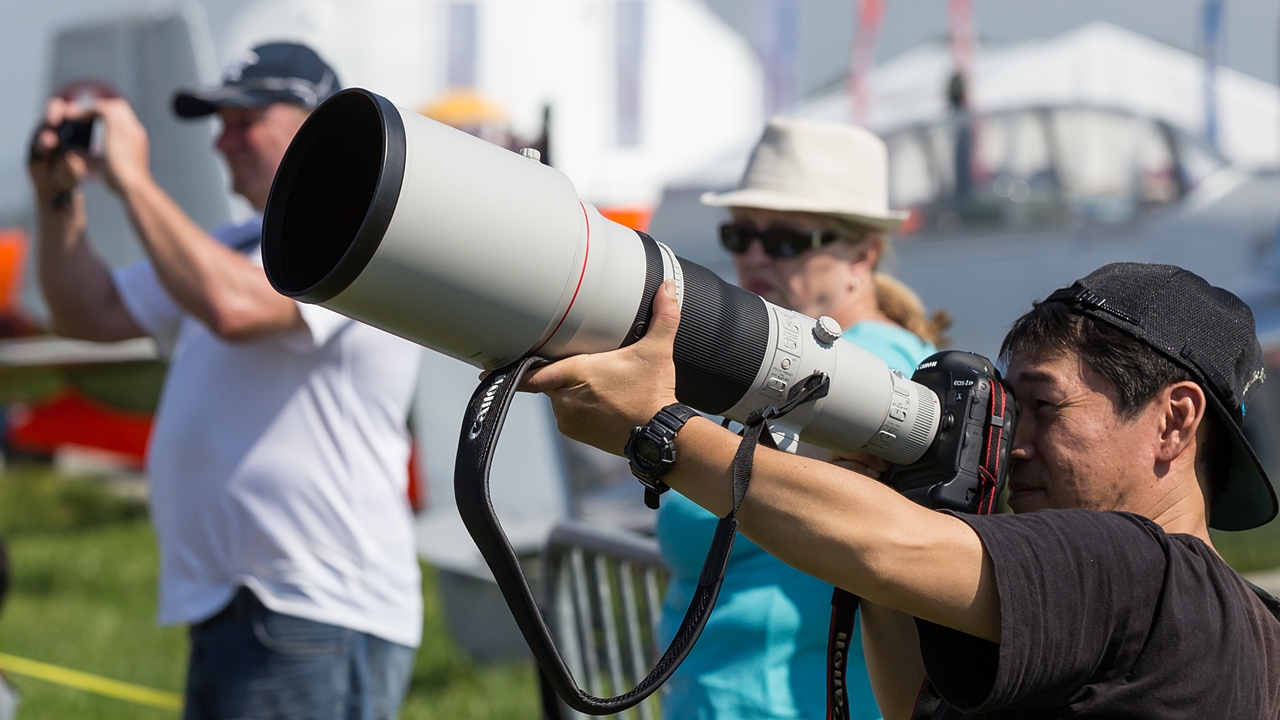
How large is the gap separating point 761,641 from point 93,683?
15.4 ft

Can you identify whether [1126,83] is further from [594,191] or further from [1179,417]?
[1179,417]

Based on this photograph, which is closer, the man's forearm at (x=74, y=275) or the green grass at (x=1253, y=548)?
the man's forearm at (x=74, y=275)

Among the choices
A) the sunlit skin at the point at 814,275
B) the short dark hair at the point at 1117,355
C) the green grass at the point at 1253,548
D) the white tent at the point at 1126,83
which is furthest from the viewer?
the white tent at the point at 1126,83

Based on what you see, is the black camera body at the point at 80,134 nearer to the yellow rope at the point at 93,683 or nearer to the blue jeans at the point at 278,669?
the blue jeans at the point at 278,669

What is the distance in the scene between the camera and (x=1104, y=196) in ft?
27.5

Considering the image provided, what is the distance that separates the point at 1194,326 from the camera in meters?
1.58

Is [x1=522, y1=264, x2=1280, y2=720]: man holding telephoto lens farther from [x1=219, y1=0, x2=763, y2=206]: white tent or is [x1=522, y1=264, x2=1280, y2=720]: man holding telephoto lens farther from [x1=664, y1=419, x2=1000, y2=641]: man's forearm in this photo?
[x1=219, y1=0, x2=763, y2=206]: white tent

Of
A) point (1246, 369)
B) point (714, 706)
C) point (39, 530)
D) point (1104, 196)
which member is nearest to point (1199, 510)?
point (1246, 369)

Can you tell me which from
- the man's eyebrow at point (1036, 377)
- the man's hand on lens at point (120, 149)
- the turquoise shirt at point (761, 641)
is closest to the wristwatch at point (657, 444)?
the man's eyebrow at point (1036, 377)

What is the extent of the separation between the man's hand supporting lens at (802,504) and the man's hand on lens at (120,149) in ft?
6.02

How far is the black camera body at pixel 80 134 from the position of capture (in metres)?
3.15

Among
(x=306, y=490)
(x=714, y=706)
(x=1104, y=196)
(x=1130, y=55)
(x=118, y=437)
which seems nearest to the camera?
(x=714, y=706)

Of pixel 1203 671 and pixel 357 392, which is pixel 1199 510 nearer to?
pixel 1203 671

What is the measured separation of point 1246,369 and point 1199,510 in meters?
0.18
